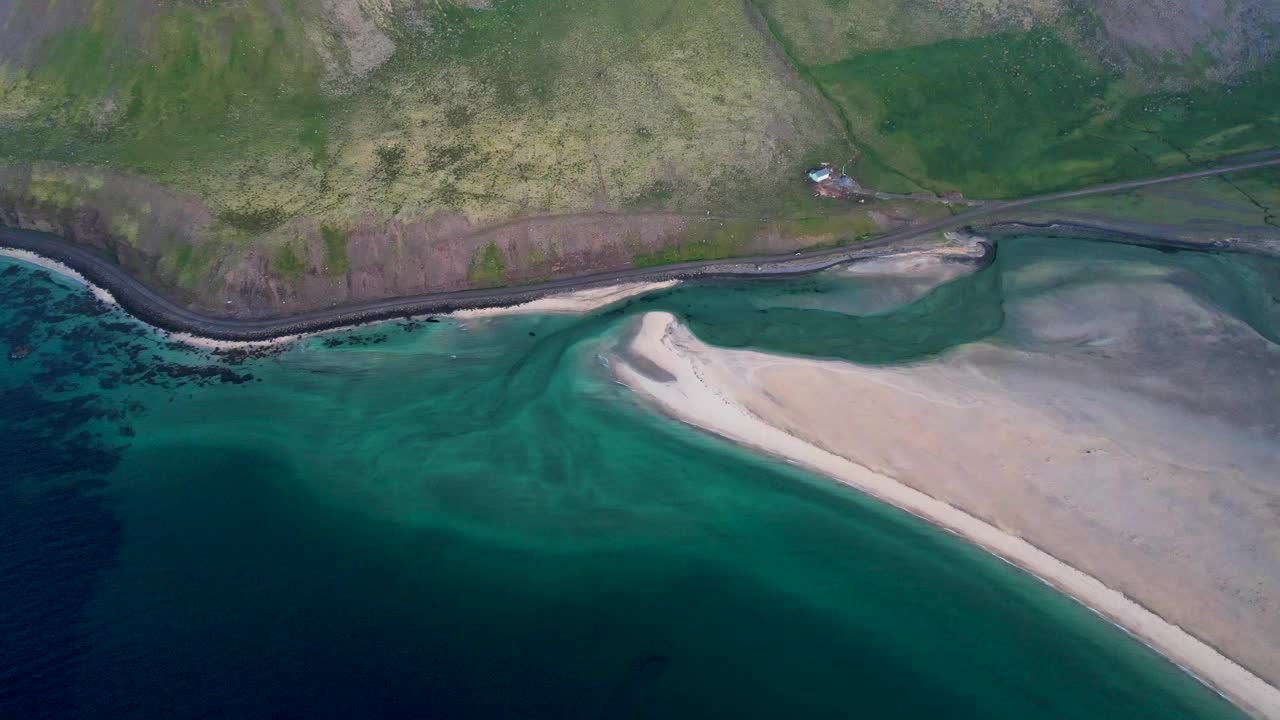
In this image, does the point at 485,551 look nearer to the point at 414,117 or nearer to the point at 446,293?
the point at 446,293

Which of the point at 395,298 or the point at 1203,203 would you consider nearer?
the point at 395,298

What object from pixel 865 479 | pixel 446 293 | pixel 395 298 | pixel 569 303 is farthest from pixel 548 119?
pixel 865 479

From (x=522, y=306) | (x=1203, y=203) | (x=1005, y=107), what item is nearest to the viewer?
(x=522, y=306)

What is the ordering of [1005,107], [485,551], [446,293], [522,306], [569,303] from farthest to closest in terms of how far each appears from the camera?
[1005,107]
[446,293]
[522,306]
[569,303]
[485,551]

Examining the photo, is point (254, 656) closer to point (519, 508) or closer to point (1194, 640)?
point (519, 508)

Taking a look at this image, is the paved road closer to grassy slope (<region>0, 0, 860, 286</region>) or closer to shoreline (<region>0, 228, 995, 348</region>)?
shoreline (<region>0, 228, 995, 348</region>)

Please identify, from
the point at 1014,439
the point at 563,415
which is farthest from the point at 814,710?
the point at 563,415

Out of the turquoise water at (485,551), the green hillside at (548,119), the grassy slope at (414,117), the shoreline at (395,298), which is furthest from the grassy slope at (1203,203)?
the grassy slope at (414,117)
